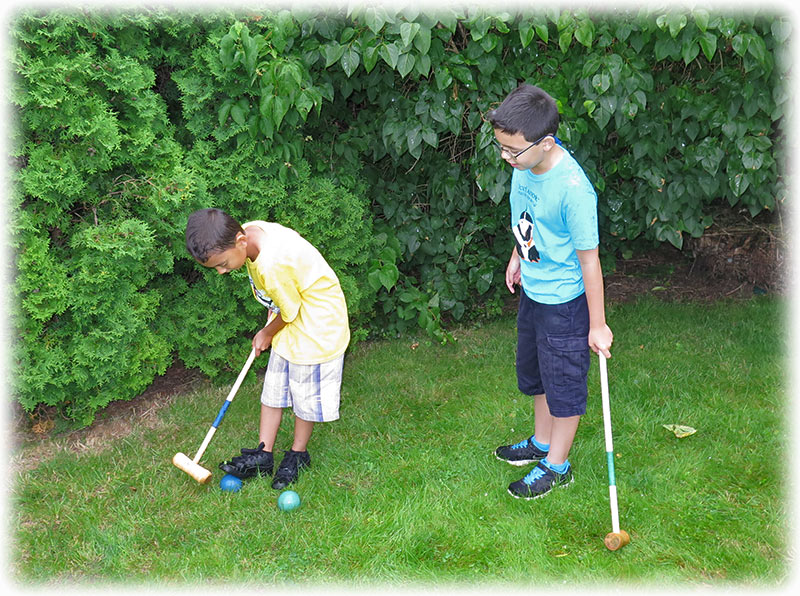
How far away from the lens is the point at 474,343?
509 centimetres

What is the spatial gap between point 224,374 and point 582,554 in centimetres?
244

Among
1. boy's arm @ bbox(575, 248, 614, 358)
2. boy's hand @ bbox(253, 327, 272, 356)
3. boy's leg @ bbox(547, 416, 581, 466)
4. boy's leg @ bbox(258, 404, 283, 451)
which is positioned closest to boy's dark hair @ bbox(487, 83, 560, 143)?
boy's arm @ bbox(575, 248, 614, 358)

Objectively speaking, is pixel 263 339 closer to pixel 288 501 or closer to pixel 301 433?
pixel 301 433

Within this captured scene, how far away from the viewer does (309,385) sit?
3316 millimetres

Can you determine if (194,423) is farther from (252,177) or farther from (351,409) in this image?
(252,177)

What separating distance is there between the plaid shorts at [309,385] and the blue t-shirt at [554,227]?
953 millimetres

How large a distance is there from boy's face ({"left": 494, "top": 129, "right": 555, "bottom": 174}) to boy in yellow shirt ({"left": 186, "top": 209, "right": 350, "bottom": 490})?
96 centimetres

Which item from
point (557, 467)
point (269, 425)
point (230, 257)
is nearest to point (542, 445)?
point (557, 467)

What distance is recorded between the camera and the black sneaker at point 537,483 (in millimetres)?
3273

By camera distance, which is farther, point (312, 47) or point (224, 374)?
point (224, 374)

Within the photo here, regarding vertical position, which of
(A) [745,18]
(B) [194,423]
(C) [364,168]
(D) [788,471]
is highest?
(A) [745,18]

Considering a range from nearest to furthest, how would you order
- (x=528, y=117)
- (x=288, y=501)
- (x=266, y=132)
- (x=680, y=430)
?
1. (x=528, y=117)
2. (x=288, y=501)
3. (x=680, y=430)
4. (x=266, y=132)

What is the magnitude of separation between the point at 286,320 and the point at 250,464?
0.78m

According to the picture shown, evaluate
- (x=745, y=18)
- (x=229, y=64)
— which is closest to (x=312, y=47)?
(x=229, y=64)
